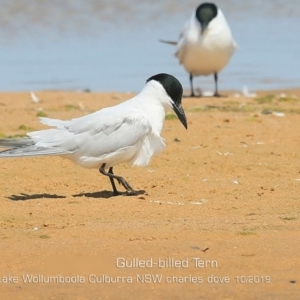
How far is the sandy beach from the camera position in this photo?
16.0 feet

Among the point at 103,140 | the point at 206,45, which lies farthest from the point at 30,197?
the point at 206,45

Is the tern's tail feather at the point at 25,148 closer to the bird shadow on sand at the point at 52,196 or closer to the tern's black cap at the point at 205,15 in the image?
the bird shadow on sand at the point at 52,196

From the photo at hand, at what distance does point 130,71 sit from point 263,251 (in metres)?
9.22

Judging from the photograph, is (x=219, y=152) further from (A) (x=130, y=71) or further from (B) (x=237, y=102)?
(A) (x=130, y=71)

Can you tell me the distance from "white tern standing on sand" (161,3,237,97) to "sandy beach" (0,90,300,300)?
4.18 metres

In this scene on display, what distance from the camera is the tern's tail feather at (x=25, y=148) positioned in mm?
6793

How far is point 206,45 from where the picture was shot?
1384cm

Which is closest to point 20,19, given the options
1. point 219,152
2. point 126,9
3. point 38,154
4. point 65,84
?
point 126,9

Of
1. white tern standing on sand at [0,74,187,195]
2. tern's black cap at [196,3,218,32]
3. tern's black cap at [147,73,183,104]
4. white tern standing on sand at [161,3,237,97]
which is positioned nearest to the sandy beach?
white tern standing on sand at [0,74,187,195]

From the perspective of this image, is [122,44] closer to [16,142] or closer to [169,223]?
[16,142]

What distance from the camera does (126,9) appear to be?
19.4 m

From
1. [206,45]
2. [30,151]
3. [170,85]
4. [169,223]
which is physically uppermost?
[170,85]

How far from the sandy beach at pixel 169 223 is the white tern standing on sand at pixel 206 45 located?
418 cm

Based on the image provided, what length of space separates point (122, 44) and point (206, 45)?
2685 mm
